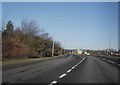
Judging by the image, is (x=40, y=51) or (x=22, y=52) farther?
(x=40, y=51)

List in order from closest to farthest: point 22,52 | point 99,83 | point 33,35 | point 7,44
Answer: point 99,83 < point 7,44 < point 22,52 < point 33,35

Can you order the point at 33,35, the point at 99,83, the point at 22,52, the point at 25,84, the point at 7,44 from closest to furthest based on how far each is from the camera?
the point at 25,84 → the point at 99,83 → the point at 7,44 → the point at 22,52 → the point at 33,35

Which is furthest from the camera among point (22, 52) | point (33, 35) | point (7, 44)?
point (33, 35)

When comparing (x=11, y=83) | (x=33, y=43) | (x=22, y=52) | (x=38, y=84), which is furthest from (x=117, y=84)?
(x=33, y=43)

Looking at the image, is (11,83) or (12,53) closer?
(11,83)

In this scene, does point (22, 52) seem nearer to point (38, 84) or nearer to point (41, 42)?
point (41, 42)

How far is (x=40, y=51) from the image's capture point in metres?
86.8

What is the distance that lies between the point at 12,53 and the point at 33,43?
91.1 ft

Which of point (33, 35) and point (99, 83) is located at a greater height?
point (33, 35)

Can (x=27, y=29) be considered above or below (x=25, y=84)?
above

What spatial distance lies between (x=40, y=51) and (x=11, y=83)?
242ft

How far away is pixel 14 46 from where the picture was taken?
53562 mm

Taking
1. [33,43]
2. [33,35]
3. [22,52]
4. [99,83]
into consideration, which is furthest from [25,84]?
[33,35]

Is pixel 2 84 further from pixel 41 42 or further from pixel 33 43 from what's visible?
pixel 41 42
